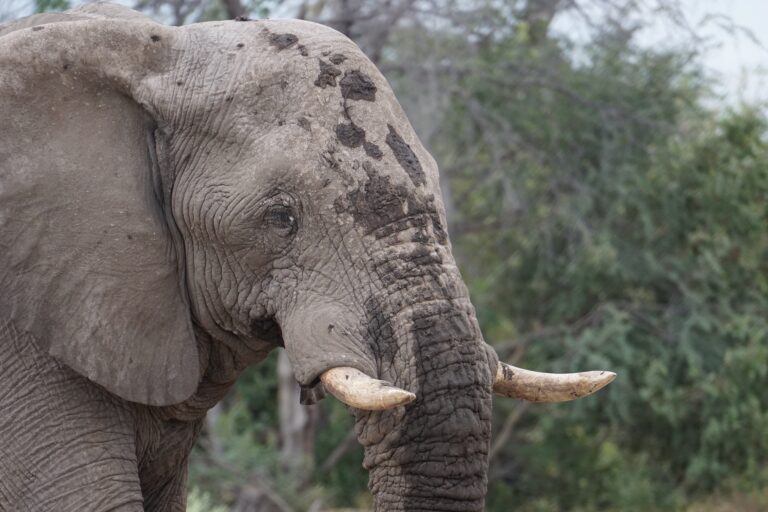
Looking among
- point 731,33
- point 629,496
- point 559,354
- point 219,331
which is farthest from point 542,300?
point 219,331

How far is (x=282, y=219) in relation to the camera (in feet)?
10.1

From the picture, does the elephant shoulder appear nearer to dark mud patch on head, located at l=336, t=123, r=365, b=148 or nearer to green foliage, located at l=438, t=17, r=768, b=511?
dark mud patch on head, located at l=336, t=123, r=365, b=148

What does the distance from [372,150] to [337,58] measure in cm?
29

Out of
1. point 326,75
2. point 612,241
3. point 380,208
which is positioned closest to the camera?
point 380,208

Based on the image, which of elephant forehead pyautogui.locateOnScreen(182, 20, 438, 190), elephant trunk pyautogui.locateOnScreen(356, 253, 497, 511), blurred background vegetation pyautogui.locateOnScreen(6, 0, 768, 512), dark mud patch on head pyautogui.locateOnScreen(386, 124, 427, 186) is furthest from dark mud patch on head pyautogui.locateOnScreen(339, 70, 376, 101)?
blurred background vegetation pyautogui.locateOnScreen(6, 0, 768, 512)

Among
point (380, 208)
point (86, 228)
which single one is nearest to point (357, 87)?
point (380, 208)

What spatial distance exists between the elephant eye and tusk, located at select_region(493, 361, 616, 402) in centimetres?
62

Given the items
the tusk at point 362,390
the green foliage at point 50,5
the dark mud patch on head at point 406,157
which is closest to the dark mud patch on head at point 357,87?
the dark mud patch on head at point 406,157

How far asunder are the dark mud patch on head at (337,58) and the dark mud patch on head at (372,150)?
25cm

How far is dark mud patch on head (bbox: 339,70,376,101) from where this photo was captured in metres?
3.17

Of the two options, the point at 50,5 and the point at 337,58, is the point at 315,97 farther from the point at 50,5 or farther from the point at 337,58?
the point at 50,5

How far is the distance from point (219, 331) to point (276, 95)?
64 centimetres

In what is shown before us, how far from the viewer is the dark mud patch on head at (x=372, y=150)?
3086 mm

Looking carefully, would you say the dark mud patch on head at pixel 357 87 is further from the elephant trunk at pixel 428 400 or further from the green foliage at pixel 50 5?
the green foliage at pixel 50 5
